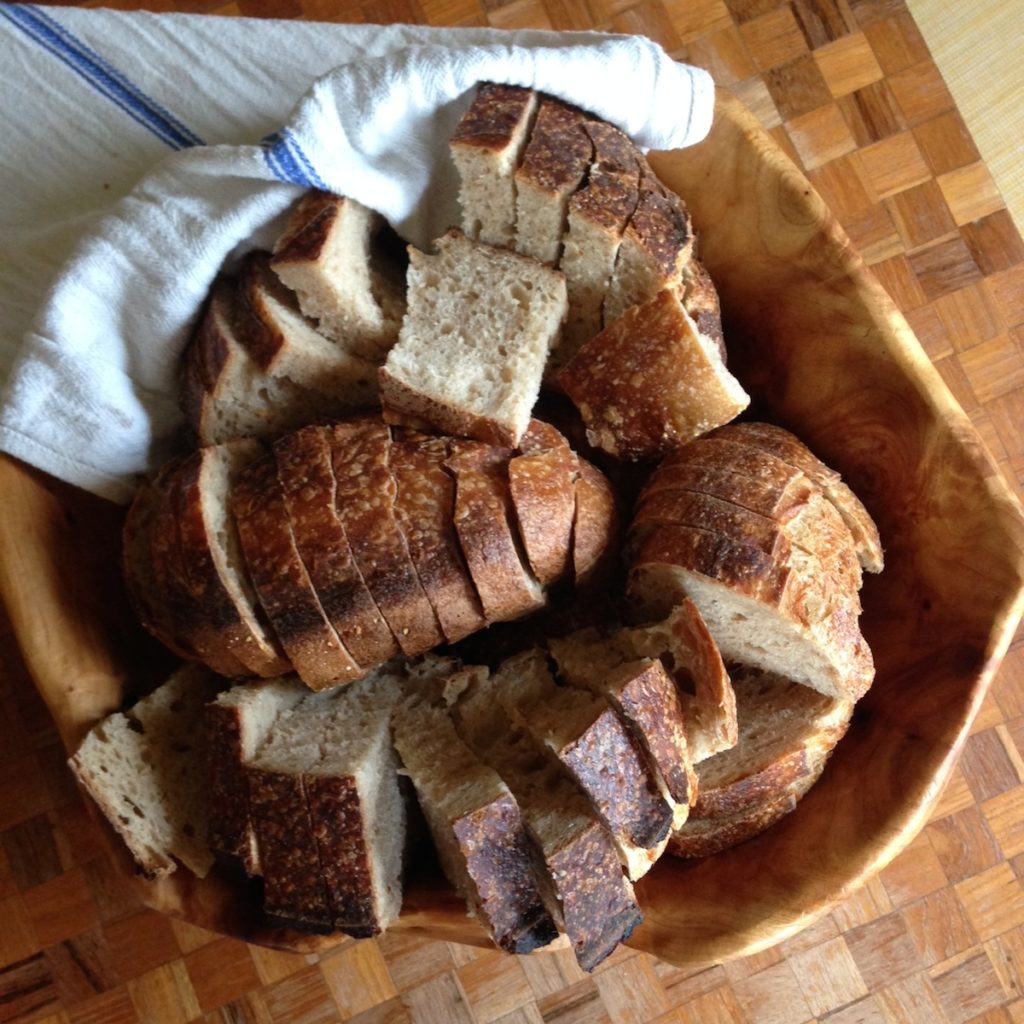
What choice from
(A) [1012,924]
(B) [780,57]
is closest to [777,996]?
(A) [1012,924]

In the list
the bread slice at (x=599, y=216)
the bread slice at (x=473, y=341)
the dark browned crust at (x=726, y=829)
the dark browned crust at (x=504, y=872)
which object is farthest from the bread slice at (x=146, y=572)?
the dark browned crust at (x=726, y=829)

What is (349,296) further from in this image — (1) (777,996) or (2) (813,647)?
(1) (777,996)

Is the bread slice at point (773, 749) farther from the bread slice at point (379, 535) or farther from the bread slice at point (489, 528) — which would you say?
the bread slice at point (379, 535)

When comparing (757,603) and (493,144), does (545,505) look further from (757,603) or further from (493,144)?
(493,144)

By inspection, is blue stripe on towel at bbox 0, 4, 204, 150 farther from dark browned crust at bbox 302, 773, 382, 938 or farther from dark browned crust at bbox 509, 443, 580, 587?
dark browned crust at bbox 302, 773, 382, 938

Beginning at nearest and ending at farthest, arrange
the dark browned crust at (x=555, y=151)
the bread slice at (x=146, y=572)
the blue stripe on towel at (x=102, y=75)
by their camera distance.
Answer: the dark browned crust at (x=555, y=151) < the bread slice at (x=146, y=572) < the blue stripe on towel at (x=102, y=75)
